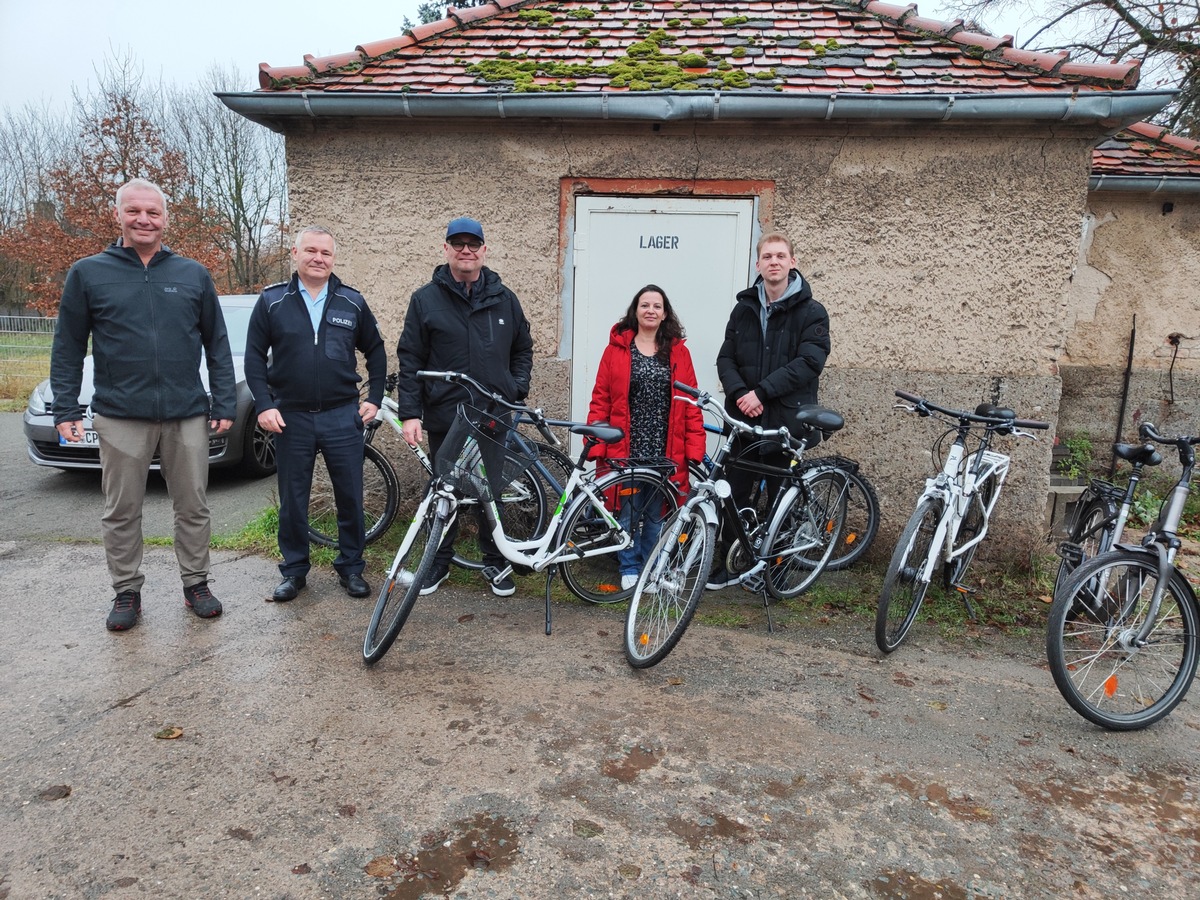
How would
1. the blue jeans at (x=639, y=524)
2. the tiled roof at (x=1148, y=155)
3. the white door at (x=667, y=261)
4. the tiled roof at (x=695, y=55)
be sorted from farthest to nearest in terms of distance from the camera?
the tiled roof at (x=1148, y=155), the white door at (x=667, y=261), the tiled roof at (x=695, y=55), the blue jeans at (x=639, y=524)

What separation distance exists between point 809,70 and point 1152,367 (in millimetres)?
4951

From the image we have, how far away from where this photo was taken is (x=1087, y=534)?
4.44 m

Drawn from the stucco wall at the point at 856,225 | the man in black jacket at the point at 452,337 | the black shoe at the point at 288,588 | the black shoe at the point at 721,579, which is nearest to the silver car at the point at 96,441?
the stucco wall at the point at 856,225

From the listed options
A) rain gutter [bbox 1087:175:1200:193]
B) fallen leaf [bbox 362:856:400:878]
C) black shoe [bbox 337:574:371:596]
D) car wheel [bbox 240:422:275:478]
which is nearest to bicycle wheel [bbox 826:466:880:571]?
black shoe [bbox 337:574:371:596]

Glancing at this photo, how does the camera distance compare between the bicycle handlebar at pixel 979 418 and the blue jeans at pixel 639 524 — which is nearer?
the bicycle handlebar at pixel 979 418

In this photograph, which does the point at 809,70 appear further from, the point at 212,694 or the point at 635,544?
the point at 212,694

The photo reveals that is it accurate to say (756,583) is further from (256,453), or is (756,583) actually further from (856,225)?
(256,453)

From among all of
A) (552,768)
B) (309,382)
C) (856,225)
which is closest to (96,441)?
(309,382)

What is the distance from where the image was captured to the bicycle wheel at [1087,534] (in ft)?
13.6

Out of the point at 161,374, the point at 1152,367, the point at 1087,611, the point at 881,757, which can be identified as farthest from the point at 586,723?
the point at 1152,367

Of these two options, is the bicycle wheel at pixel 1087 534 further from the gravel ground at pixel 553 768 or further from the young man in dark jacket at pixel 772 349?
the young man in dark jacket at pixel 772 349

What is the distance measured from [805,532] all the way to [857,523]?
2.46ft

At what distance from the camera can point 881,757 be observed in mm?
3014

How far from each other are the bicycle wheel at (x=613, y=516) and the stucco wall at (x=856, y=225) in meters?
1.36
